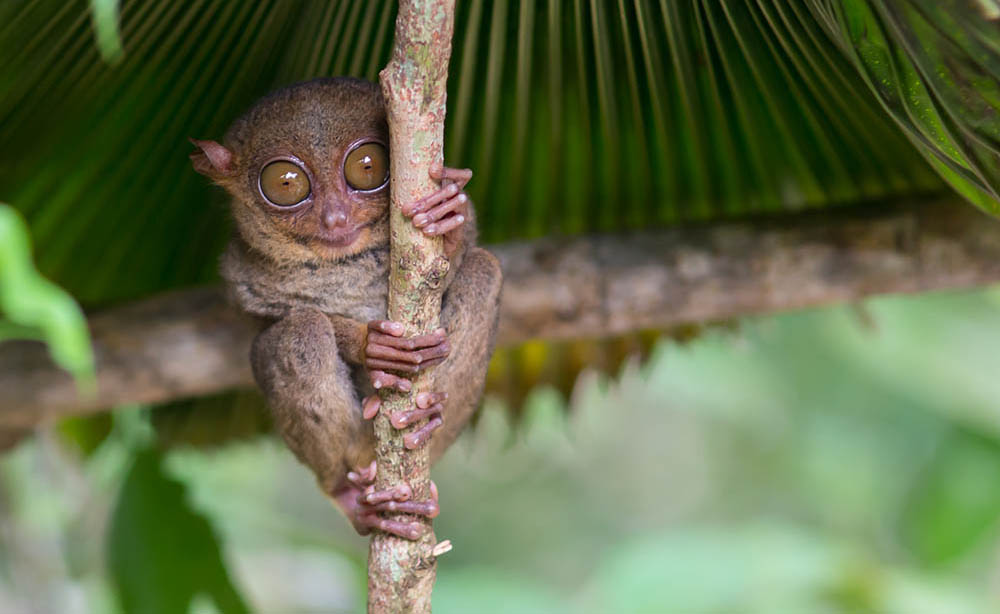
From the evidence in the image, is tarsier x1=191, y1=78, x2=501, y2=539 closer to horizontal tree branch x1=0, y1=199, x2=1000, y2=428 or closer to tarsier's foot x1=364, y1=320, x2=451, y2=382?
tarsier's foot x1=364, y1=320, x2=451, y2=382

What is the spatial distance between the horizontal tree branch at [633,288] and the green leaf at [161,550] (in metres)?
0.43

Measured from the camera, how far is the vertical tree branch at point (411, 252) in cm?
187

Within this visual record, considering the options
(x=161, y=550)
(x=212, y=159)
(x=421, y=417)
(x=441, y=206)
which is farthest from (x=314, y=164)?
(x=161, y=550)

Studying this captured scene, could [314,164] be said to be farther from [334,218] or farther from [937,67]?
[937,67]

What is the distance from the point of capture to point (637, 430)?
996cm

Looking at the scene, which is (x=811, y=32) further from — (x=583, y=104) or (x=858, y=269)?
(x=858, y=269)

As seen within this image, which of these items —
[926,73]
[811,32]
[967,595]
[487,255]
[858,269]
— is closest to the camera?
[926,73]

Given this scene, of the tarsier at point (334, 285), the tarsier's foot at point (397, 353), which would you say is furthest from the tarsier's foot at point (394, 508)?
the tarsier's foot at point (397, 353)


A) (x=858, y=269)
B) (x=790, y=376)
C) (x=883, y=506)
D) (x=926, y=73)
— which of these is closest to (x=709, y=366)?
(x=790, y=376)

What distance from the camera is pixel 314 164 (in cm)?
235

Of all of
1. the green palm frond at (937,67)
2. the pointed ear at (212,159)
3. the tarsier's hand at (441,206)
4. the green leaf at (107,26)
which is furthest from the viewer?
the pointed ear at (212,159)

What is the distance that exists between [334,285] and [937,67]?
141cm

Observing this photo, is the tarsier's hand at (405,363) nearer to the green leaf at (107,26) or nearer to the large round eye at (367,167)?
the large round eye at (367,167)

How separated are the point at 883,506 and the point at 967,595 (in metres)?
2.40
